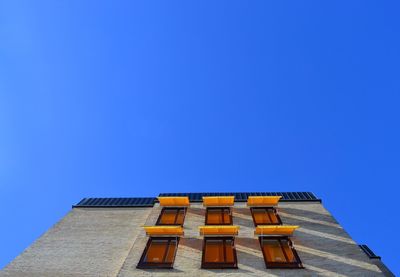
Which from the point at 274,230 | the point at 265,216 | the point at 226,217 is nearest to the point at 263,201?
the point at 265,216

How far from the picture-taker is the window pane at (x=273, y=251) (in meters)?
18.2

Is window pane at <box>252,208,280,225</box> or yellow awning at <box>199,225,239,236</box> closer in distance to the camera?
yellow awning at <box>199,225,239,236</box>

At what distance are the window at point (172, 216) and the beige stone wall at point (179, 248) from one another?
361mm

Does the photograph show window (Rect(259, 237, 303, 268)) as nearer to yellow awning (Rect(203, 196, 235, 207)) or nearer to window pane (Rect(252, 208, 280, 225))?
window pane (Rect(252, 208, 280, 225))

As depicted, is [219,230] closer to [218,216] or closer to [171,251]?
[171,251]

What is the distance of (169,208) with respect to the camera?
24297 mm

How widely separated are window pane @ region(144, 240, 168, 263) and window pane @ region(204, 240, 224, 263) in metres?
2.14

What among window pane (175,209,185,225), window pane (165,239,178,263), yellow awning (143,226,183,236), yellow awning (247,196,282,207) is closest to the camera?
window pane (165,239,178,263)

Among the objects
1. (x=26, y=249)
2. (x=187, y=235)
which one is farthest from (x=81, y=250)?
(x=187, y=235)

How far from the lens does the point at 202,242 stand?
19.8m

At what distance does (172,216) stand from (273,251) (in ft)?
22.5

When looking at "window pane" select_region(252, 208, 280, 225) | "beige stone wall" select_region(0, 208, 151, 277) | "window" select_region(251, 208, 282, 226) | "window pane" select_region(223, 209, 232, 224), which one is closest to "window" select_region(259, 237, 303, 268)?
"window" select_region(251, 208, 282, 226)

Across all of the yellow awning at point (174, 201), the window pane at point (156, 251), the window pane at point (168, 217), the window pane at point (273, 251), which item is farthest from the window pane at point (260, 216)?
the window pane at point (156, 251)

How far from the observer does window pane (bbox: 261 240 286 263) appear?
18219 mm
